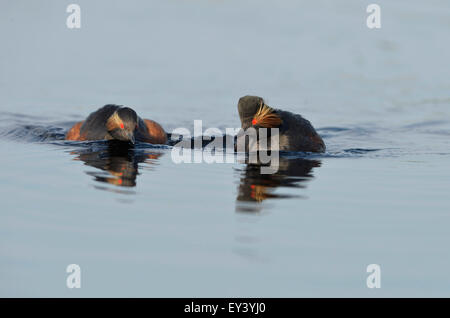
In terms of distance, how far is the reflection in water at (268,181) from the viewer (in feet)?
35.4

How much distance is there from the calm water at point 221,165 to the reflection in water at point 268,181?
0.13 ft

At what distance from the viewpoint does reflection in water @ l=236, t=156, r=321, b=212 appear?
35.4 ft

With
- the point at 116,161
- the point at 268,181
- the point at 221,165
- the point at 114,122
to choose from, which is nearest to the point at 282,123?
the point at 221,165

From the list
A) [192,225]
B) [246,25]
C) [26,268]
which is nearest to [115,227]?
[192,225]

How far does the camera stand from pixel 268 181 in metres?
12.2

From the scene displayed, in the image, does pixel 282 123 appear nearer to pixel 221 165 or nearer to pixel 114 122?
pixel 221 165

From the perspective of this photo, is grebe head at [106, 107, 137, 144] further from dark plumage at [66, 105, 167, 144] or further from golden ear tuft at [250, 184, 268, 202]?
golden ear tuft at [250, 184, 268, 202]

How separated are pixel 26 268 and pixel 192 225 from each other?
7.48 ft

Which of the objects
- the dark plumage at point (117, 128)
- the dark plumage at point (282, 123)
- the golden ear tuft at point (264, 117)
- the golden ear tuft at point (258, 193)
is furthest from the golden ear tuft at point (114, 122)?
the golden ear tuft at point (258, 193)

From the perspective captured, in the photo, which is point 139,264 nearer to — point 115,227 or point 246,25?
point 115,227

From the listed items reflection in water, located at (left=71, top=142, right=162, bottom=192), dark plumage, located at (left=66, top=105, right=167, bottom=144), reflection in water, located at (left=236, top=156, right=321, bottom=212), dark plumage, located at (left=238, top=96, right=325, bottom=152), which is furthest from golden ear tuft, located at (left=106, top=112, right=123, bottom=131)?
reflection in water, located at (left=236, top=156, right=321, bottom=212)

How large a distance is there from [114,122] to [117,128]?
174 millimetres
